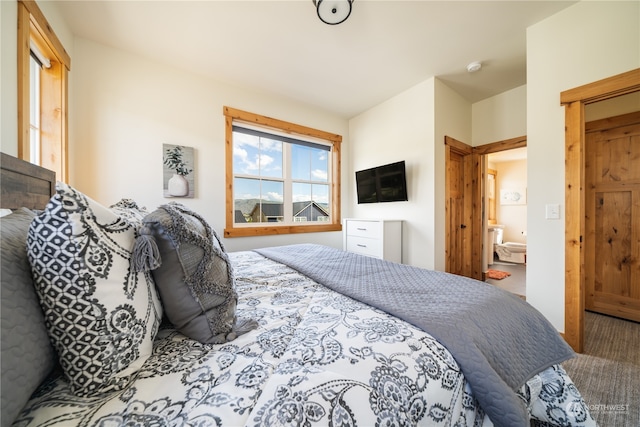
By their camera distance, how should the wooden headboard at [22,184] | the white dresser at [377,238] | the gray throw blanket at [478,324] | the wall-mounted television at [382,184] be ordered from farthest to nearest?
the wall-mounted television at [382,184], the white dresser at [377,238], the wooden headboard at [22,184], the gray throw blanket at [478,324]

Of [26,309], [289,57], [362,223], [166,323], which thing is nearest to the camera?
[26,309]

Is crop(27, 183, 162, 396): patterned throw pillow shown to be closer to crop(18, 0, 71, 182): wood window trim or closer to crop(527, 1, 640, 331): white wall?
crop(18, 0, 71, 182): wood window trim

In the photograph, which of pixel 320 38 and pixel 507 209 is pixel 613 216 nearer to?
pixel 320 38

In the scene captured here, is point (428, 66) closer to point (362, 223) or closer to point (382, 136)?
point (382, 136)

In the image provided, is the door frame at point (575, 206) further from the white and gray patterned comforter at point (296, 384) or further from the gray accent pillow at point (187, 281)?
the gray accent pillow at point (187, 281)

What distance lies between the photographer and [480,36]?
7.11 feet

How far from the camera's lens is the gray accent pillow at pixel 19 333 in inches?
15.2

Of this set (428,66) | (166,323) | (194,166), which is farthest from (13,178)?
(428,66)

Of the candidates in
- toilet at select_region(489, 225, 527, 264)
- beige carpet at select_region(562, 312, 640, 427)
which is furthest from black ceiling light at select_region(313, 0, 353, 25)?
toilet at select_region(489, 225, 527, 264)

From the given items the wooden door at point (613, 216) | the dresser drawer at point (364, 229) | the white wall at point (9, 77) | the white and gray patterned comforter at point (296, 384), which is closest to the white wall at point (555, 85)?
the wooden door at point (613, 216)

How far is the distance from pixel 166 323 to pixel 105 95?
270 cm

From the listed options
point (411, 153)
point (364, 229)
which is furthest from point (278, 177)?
point (411, 153)

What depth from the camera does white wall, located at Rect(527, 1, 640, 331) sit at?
5.50 feet

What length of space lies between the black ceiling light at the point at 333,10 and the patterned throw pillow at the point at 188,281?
2.02 meters
